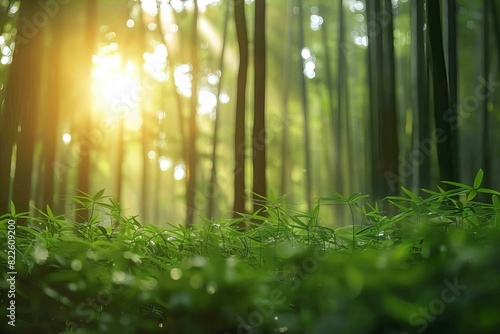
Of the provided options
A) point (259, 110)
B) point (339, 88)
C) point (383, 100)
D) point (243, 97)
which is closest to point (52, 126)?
point (243, 97)

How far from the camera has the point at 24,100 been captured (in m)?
2.42

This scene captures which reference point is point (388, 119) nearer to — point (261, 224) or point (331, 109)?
point (261, 224)

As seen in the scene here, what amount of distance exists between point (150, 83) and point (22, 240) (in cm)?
801

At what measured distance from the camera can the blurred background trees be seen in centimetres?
252

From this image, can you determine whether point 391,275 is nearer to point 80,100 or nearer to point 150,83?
point 80,100

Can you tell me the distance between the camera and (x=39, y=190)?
5.90 m

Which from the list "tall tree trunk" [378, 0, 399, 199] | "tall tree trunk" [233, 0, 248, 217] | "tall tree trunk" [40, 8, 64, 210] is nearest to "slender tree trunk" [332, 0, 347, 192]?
"tall tree trunk" [378, 0, 399, 199]

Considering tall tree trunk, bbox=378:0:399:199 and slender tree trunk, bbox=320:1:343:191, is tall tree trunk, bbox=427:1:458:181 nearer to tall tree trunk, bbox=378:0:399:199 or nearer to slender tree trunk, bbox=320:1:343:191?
tall tree trunk, bbox=378:0:399:199

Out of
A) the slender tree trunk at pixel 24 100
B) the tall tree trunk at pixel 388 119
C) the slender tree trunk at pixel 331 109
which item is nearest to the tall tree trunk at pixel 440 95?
the tall tree trunk at pixel 388 119

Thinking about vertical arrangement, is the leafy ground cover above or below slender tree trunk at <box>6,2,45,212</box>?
below

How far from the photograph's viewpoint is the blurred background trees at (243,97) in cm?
252

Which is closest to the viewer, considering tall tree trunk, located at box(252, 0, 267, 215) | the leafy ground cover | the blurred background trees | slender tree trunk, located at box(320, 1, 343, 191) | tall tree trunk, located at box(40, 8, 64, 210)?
the leafy ground cover

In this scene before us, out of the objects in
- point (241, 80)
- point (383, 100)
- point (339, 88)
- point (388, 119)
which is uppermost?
point (339, 88)

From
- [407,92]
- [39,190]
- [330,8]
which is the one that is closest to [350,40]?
[330,8]
